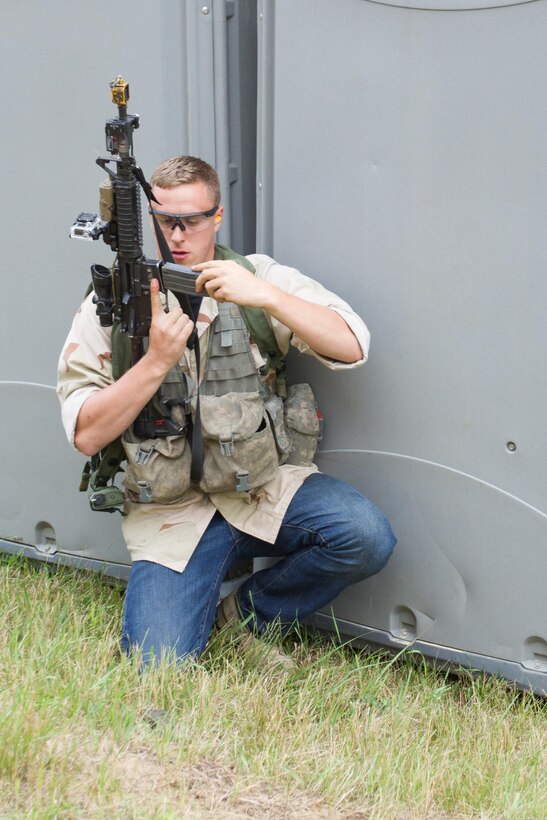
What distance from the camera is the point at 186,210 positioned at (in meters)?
2.89

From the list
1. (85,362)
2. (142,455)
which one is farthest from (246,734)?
(85,362)

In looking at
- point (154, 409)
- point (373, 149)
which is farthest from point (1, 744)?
point (373, 149)

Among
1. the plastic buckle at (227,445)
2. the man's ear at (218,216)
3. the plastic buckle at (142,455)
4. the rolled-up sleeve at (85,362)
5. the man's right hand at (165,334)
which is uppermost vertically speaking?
the man's ear at (218,216)

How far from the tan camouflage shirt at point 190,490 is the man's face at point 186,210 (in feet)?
0.52

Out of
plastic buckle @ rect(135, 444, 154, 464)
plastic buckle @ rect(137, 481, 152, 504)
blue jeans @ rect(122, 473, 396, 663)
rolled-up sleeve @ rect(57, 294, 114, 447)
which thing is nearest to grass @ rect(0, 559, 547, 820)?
blue jeans @ rect(122, 473, 396, 663)

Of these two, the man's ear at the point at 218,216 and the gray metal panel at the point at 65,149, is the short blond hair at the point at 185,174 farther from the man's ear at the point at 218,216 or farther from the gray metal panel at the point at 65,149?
the gray metal panel at the point at 65,149

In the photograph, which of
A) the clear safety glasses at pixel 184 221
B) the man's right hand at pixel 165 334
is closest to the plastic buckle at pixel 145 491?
the man's right hand at pixel 165 334

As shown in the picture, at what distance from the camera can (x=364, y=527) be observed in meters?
3.04

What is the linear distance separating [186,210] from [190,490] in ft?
2.55

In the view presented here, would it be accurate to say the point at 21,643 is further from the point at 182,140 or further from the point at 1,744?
the point at 182,140

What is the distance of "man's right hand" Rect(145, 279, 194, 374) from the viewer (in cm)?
276

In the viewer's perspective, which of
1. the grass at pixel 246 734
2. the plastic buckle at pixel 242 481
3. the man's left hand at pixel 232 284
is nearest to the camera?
the grass at pixel 246 734

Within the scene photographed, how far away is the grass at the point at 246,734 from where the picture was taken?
2.29m

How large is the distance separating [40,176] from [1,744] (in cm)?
177
